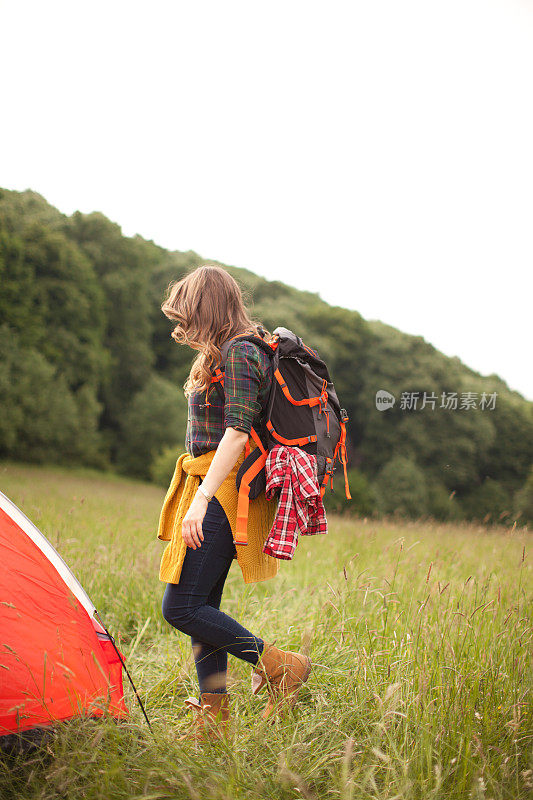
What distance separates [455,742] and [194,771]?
889 millimetres

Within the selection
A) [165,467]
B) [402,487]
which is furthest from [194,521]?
[402,487]

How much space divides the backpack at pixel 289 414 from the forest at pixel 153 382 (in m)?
17.1

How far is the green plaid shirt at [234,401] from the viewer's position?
Answer: 7.31ft

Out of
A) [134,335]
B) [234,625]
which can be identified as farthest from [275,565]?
[134,335]

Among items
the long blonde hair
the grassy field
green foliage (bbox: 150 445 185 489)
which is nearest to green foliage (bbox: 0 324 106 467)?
green foliage (bbox: 150 445 185 489)

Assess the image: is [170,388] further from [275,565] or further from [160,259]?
[275,565]

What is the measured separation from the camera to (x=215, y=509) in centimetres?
232

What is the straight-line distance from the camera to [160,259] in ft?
107

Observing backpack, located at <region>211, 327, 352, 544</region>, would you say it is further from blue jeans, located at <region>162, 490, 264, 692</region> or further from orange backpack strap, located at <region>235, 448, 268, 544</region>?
blue jeans, located at <region>162, 490, 264, 692</region>

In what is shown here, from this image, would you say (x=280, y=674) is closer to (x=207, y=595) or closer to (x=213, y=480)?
(x=207, y=595)

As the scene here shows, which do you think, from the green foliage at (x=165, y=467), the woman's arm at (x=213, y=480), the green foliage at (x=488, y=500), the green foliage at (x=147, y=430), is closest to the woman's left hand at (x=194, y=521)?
the woman's arm at (x=213, y=480)

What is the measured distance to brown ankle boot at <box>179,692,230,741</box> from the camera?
6.87 feet

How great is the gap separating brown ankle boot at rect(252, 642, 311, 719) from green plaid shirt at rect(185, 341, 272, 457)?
875 millimetres

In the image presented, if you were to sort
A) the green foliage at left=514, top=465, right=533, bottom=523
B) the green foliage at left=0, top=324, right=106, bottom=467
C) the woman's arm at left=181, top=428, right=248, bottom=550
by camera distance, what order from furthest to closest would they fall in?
the green foliage at left=514, top=465, right=533, bottom=523, the green foliage at left=0, top=324, right=106, bottom=467, the woman's arm at left=181, top=428, right=248, bottom=550
